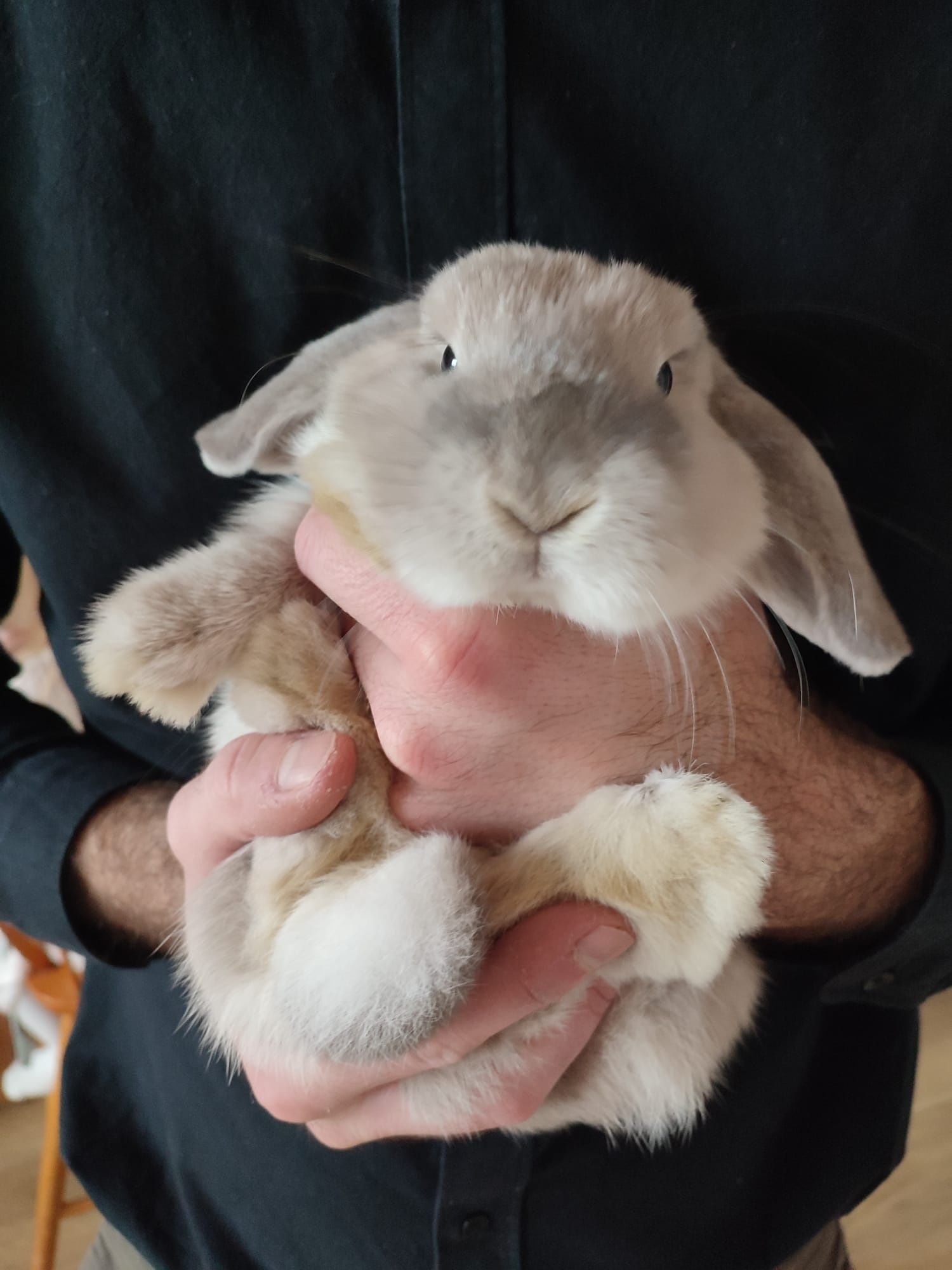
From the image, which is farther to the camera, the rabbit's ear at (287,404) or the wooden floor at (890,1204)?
the wooden floor at (890,1204)

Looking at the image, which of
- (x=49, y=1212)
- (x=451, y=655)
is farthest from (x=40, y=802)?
(x=49, y=1212)

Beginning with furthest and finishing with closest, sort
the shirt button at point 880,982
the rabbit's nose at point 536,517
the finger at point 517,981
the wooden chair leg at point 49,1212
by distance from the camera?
1. the wooden chair leg at point 49,1212
2. the shirt button at point 880,982
3. the finger at point 517,981
4. the rabbit's nose at point 536,517

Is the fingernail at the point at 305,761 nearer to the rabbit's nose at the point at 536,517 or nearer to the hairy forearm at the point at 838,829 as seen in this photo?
the rabbit's nose at the point at 536,517

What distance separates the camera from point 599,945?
2.13ft

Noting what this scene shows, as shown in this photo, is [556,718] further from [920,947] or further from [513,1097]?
[920,947]

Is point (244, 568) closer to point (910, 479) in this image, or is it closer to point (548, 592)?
point (548, 592)

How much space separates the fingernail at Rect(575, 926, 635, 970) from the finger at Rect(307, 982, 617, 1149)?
6 cm

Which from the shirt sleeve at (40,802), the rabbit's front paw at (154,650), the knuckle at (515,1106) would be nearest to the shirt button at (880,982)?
the knuckle at (515,1106)

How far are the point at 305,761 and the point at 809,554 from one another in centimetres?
48

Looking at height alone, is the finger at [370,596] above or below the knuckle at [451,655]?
above

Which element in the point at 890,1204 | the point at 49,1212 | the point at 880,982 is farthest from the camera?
the point at 890,1204

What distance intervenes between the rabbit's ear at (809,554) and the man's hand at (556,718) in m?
0.05

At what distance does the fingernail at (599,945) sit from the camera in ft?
2.12

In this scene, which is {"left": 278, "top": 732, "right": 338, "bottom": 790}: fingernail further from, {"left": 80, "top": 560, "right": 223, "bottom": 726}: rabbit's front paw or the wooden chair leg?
the wooden chair leg
